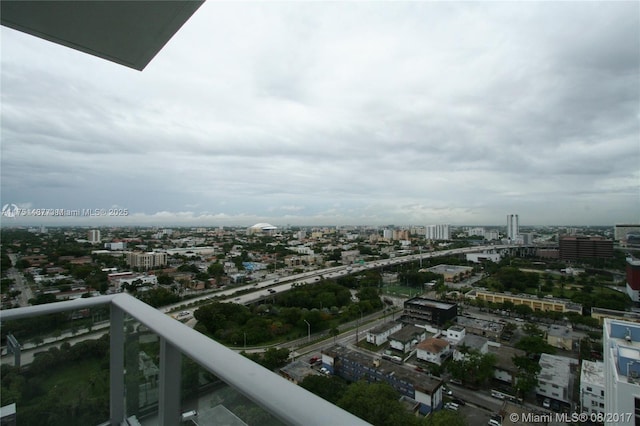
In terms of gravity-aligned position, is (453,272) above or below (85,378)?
below

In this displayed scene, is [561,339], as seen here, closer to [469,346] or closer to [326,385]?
[469,346]

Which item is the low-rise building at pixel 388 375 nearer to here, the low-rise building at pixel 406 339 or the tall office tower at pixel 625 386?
the low-rise building at pixel 406 339

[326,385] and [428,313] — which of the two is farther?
[428,313]

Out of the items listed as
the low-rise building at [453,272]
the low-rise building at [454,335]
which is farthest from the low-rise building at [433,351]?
the low-rise building at [453,272]

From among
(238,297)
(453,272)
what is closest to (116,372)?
(238,297)

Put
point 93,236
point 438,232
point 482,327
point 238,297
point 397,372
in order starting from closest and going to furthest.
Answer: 1. point 93,236
2. point 397,372
3. point 482,327
4. point 238,297
5. point 438,232

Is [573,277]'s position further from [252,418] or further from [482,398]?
[252,418]

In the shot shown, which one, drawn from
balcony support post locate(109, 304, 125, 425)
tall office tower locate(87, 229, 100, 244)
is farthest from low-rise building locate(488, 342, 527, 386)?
tall office tower locate(87, 229, 100, 244)
